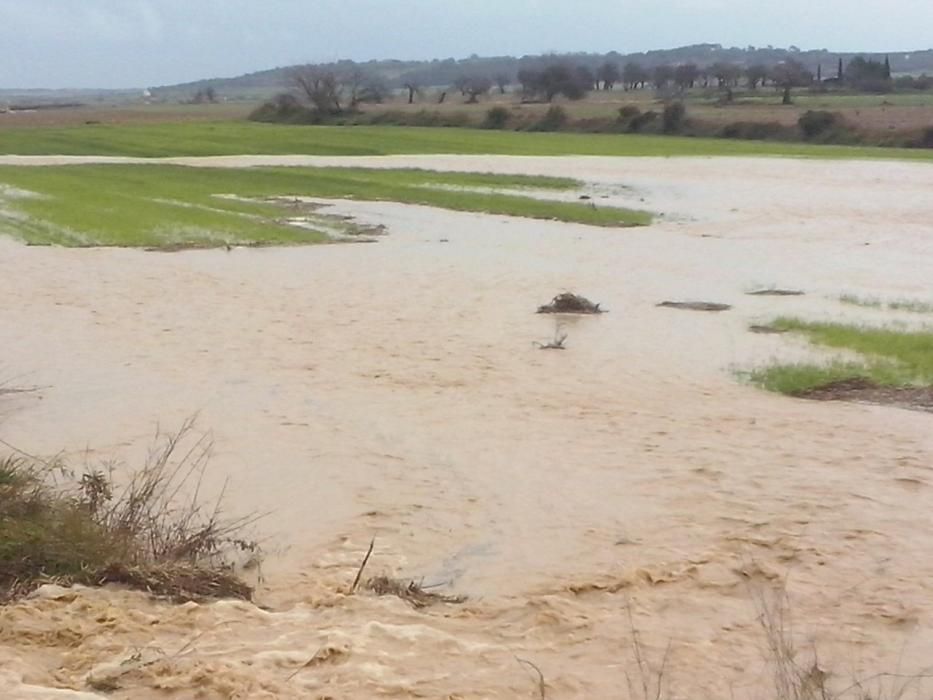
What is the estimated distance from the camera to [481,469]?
9914 millimetres

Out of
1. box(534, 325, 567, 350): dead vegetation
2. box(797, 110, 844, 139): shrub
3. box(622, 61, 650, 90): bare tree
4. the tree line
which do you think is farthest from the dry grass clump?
box(622, 61, 650, 90): bare tree

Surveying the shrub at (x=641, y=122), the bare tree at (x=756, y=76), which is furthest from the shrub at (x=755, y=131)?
the bare tree at (x=756, y=76)

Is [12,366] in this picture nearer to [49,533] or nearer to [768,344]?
[49,533]

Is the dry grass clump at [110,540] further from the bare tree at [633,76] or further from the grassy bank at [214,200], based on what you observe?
the bare tree at [633,76]

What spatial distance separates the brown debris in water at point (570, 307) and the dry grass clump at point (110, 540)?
812 cm

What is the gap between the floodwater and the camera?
6.30 meters

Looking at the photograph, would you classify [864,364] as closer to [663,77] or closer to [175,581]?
[175,581]

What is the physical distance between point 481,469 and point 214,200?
66.4ft

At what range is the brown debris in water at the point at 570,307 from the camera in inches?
640

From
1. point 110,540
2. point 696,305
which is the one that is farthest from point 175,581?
point 696,305

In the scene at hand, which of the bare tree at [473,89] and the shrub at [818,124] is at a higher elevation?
the bare tree at [473,89]

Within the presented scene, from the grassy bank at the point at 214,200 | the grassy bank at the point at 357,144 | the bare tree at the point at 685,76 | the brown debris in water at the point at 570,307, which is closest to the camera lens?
the brown debris in water at the point at 570,307

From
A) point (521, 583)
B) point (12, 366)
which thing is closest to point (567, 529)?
point (521, 583)

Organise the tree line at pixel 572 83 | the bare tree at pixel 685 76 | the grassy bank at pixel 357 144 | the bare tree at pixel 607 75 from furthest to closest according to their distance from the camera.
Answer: the bare tree at pixel 607 75 → the bare tree at pixel 685 76 → the tree line at pixel 572 83 → the grassy bank at pixel 357 144
